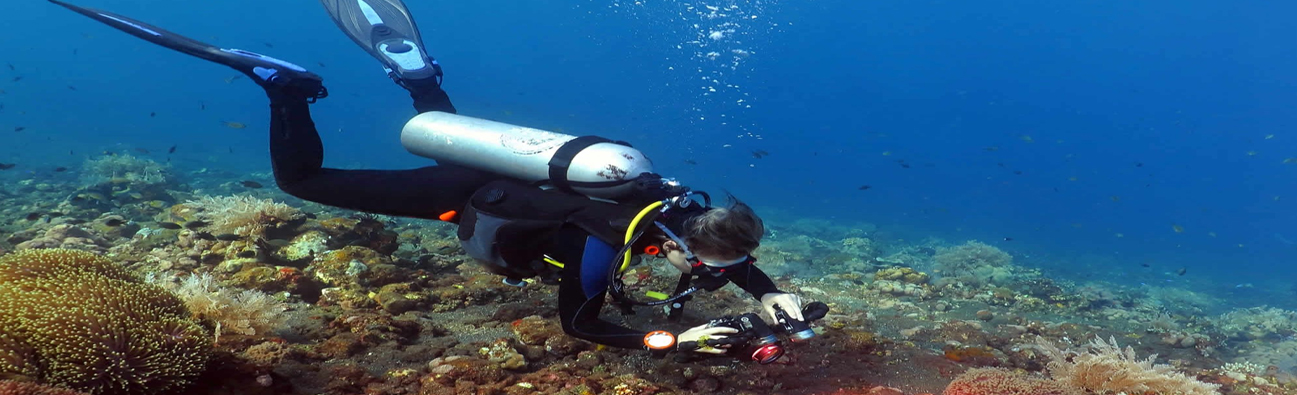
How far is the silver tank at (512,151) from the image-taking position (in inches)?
166

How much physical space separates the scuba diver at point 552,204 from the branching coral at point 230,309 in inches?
39.1

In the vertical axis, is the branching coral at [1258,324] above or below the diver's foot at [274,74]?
above

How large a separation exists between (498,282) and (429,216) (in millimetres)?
1442

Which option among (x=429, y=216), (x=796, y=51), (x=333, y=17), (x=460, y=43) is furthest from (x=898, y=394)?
(x=460, y=43)

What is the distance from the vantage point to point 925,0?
65.7 m

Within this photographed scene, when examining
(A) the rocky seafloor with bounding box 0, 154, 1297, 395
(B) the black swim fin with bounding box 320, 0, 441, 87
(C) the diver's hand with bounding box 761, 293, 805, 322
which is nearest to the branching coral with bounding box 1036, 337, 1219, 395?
(A) the rocky seafloor with bounding box 0, 154, 1297, 395

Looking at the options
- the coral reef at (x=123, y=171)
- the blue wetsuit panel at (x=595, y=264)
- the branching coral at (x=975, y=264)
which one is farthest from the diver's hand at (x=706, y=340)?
the coral reef at (x=123, y=171)

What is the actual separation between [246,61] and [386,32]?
2.95 m

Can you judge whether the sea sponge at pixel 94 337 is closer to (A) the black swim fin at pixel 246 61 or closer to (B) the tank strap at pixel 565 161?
(A) the black swim fin at pixel 246 61

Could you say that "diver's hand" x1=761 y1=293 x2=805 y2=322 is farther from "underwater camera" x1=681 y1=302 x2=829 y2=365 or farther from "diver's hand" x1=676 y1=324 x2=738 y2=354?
"diver's hand" x1=676 y1=324 x2=738 y2=354

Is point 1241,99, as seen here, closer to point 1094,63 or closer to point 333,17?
point 1094,63

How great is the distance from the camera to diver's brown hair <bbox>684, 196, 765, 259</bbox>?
3.51 meters

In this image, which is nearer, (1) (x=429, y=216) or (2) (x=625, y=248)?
(2) (x=625, y=248)

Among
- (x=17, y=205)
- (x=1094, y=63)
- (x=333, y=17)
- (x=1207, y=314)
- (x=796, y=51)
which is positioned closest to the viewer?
(x=333, y=17)
